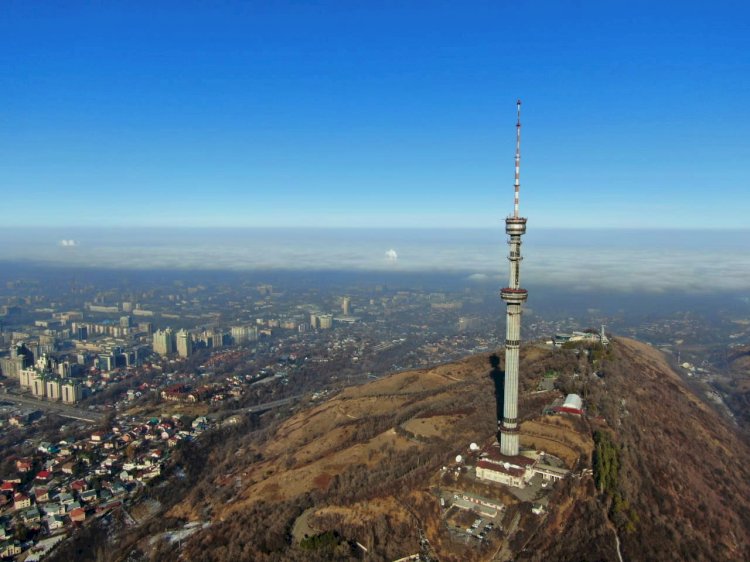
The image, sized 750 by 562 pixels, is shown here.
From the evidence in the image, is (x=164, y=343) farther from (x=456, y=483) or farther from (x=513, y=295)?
(x=456, y=483)

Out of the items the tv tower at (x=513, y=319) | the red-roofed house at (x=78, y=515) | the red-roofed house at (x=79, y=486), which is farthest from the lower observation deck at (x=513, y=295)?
the red-roofed house at (x=79, y=486)

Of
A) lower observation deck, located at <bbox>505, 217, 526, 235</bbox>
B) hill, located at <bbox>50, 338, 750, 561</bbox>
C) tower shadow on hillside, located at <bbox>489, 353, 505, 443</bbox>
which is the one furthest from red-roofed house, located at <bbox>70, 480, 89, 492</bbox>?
lower observation deck, located at <bbox>505, 217, 526, 235</bbox>

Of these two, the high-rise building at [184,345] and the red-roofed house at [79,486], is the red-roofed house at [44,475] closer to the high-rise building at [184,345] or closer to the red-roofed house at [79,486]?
the red-roofed house at [79,486]

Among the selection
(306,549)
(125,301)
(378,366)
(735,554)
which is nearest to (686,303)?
(378,366)

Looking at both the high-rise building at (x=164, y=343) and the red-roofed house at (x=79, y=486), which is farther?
the high-rise building at (x=164, y=343)

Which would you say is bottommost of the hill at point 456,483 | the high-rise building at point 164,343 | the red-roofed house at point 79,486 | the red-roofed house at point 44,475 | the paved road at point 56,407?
the paved road at point 56,407

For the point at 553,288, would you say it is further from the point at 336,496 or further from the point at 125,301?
the point at 336,496

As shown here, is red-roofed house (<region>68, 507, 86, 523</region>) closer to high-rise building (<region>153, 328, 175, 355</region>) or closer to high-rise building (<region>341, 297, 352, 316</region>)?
high-rise building (<region>153, 328, 175, 355</region>)
